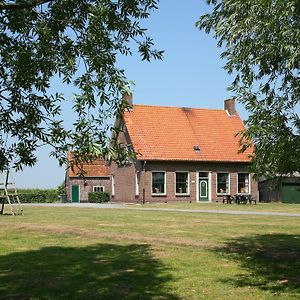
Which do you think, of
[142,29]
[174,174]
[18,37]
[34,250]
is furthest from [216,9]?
[174,174]

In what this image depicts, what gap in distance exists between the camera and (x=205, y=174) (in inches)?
1730

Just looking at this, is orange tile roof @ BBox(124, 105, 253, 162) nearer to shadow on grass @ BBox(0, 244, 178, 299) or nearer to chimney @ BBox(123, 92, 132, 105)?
shadow on grass @ BBox(0, 244, 178, 299)

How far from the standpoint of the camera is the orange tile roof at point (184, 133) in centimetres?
4309

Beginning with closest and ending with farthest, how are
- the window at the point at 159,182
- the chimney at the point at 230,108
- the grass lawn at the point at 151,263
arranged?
the grass lawn at the point at 151,263 → the window at the point at 159,182 → the chimney at the point at 230,108

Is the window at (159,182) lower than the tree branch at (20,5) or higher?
lower

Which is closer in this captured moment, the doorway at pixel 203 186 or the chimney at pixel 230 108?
the doorway at pixel 203 186

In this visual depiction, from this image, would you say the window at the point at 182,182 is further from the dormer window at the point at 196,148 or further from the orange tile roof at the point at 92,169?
the orange tile roof at the point at 92,169

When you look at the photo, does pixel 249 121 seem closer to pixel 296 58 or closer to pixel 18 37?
pixel 296 58

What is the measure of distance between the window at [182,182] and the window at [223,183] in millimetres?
2904

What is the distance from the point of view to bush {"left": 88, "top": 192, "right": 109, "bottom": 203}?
50.6 meters

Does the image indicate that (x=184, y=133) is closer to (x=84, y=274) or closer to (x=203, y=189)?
(x=203, y=189)

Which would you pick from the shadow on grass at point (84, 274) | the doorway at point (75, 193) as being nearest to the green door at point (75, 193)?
the doorway at point (75, 193)

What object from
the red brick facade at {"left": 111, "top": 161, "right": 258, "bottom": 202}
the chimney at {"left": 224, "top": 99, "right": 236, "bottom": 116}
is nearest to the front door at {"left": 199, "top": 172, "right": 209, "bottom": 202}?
the red brick facade at {"left": 111, "top": 161, "right": 258, "bottom": 202}

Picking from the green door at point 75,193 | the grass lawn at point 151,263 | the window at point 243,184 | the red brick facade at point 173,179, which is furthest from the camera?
the green door at point 75,193
